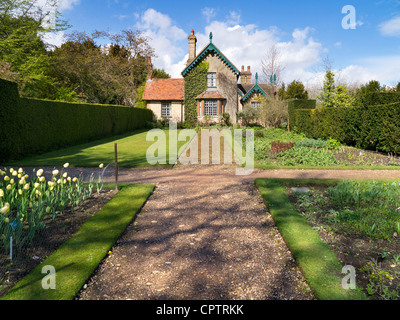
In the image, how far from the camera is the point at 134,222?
470 cm

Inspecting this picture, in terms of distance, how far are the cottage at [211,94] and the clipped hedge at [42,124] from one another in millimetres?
11985

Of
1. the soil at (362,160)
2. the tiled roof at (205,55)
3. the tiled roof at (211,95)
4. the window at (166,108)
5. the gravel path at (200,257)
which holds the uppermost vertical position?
the tiled roof at (205,55)

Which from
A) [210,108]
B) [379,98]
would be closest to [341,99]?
[379,98]

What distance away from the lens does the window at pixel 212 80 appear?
30556mm

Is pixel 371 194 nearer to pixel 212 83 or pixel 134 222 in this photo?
pixel 134 222

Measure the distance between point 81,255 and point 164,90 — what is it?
31.3 metres

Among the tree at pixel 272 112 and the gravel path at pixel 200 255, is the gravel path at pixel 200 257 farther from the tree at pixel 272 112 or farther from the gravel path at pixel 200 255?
the tree at pixel 272 112

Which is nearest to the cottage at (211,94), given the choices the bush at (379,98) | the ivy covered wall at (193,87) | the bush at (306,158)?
the ivy covered wall at (193,87)

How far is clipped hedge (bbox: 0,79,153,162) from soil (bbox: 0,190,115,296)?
23.6 ft

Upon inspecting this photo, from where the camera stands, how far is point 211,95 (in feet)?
98.8
